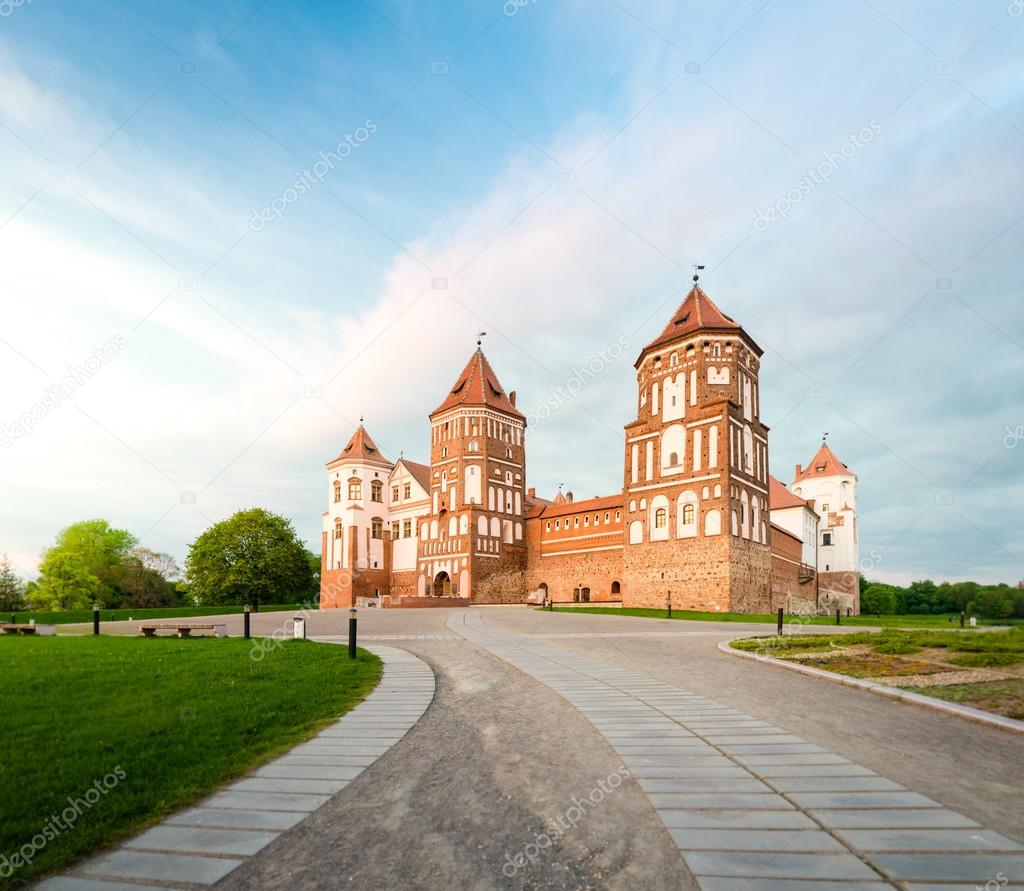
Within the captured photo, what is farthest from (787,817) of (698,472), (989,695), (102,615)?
(102,615)

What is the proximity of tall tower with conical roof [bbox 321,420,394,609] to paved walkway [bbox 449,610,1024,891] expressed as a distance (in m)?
52.5

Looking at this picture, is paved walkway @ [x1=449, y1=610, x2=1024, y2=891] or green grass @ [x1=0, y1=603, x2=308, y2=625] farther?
green grass @ [x1=0, y1=603, x2=308, y2=625]

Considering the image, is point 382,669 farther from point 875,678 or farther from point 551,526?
point 551,526

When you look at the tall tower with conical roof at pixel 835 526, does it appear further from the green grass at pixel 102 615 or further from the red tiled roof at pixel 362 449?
the green grass at pixel 102 615

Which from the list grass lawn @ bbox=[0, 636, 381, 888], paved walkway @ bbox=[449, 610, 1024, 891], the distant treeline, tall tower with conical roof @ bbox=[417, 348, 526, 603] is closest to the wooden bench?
grass lawn @ bbox=[0, 636, 381, 888]

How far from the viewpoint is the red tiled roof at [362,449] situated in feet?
195

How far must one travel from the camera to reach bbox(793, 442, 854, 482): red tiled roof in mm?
63906

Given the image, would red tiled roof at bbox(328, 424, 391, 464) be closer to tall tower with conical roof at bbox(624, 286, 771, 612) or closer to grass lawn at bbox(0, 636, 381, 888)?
tall tower with conical roof at bbox(624, 286, 771, 612)

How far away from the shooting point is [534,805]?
4.55 meters

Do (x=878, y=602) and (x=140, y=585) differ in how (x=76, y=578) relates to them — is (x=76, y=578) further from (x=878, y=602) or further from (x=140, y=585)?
(x=878, y=602)

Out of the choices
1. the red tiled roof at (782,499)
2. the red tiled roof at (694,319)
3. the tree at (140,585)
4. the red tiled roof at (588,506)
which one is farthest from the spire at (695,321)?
the tree at (140,585)

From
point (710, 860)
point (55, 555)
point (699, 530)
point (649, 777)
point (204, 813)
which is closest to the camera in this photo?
point (710, 860)

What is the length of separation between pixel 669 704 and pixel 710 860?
461cm

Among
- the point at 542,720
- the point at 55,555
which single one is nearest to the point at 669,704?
the point at 542,720
